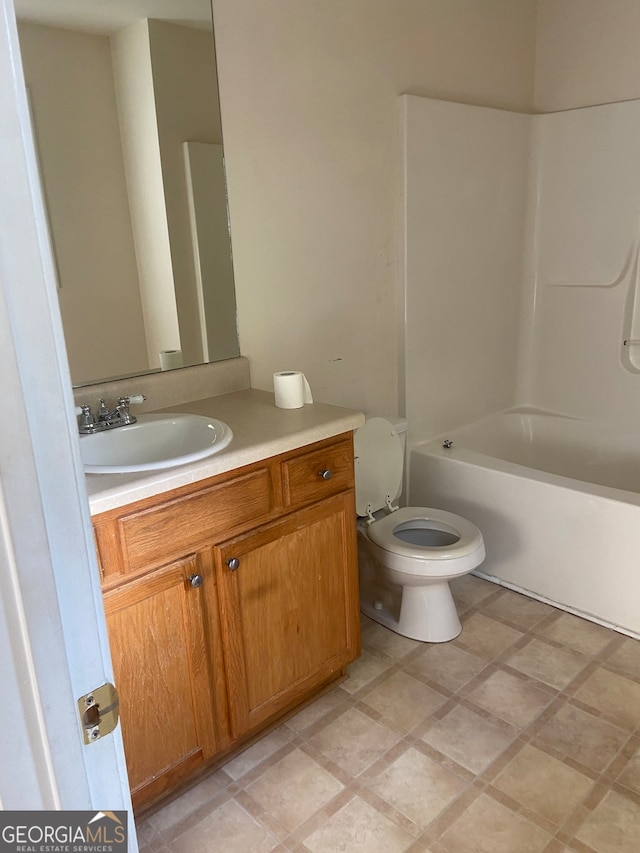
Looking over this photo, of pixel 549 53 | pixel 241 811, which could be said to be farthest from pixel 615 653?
pixel 549 53

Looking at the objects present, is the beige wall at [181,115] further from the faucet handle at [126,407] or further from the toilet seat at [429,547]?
the toilet seat at [429,547]

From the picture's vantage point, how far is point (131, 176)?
1945 millimetres

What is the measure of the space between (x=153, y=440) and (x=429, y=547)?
1.04 meters

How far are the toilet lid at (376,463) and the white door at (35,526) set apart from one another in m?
1.82

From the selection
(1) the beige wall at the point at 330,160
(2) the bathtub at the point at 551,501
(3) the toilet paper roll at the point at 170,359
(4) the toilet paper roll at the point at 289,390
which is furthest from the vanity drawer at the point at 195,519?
(2) the bathtub at the point at 551,501

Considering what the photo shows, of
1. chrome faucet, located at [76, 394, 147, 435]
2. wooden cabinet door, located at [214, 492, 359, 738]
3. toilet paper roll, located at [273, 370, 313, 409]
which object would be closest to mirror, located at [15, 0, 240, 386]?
chrome faucet, located at [76, 394, 147, 435]

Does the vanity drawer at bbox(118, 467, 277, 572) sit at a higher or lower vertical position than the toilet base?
higher

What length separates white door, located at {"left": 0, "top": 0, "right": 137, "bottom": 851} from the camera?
0.53 metres

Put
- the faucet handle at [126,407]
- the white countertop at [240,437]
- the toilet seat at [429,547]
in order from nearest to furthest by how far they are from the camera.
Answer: the white countertop at [240,437] → the faucet handle at [126,407] → the toilet seat at [429,547]

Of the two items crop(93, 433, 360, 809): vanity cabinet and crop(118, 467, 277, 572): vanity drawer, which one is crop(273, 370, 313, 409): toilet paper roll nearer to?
crop(93, 433, 360, 809): vanity cabinet

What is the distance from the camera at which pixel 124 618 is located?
150 cm

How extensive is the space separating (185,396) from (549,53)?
2.38 meters

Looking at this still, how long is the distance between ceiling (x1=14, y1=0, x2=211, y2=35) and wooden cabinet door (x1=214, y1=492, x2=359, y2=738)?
143cm

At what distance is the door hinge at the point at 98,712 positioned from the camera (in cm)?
65
